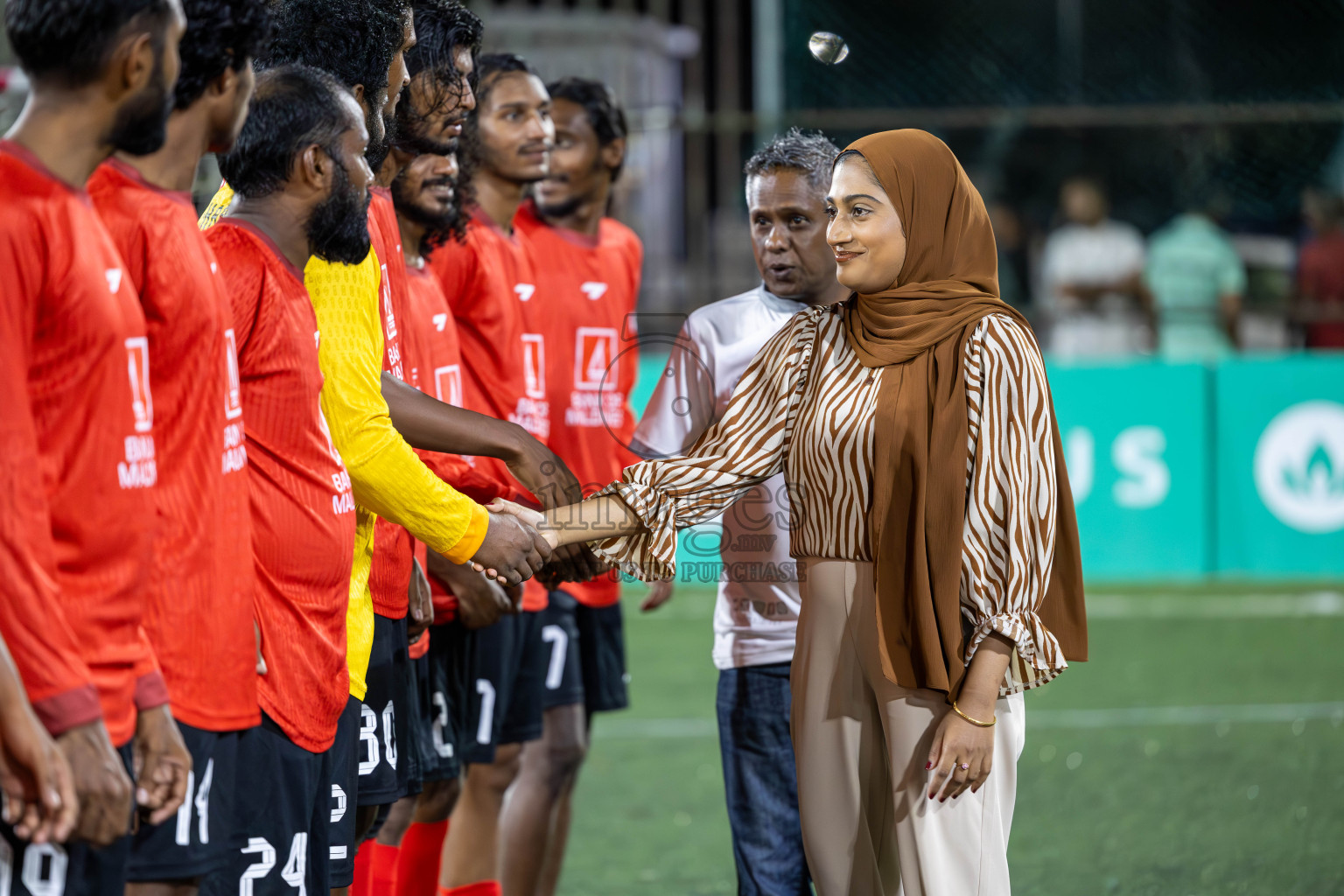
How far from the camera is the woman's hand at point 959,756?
285 cm

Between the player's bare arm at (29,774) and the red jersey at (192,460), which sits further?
the red jersey at (192,460)

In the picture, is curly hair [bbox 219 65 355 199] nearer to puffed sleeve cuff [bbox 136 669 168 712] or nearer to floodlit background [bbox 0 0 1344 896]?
puffed sleeve cuff [bbox 136 669 168 712]

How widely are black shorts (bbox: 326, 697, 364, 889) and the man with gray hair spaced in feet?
3.50

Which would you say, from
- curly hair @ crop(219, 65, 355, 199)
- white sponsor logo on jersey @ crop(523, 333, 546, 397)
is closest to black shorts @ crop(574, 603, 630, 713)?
white sponsor logo on jersey @ crop(523, 333, 546, 397)

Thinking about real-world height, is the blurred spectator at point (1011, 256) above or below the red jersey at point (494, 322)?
above

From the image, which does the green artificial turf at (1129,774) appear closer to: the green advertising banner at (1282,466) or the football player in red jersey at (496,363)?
the football player in red jersey at (496,363)

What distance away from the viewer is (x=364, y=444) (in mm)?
2969

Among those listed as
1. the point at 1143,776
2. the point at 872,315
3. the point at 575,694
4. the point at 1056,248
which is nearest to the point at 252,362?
the point at 872,315

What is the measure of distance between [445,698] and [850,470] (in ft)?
5.19

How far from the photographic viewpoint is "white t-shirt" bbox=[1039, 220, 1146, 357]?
36.7 ft

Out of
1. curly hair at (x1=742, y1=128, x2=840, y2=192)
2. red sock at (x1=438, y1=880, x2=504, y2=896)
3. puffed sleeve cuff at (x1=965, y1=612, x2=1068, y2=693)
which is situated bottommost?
red sock at (x1=438, y1=880, x2=504, y2=896)

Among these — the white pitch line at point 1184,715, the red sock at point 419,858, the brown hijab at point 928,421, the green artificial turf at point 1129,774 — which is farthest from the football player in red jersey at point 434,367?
the white pitch line at point 1184,715

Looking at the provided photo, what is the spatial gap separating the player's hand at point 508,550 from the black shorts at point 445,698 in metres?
0.77

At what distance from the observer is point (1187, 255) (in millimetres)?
11383
